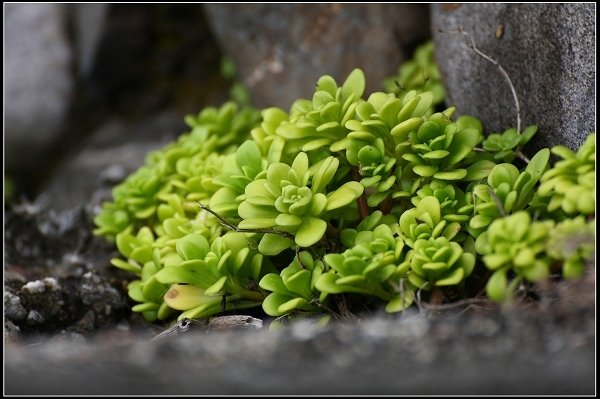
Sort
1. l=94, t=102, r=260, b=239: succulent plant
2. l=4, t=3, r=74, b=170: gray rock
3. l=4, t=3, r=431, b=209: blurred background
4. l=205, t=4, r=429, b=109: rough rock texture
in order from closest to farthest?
l=94, t=102, r=260, b=239: succulent plant < l=205, t=4, r=429, b=109: rough rock texture < l=4, t=3, r=431, b=209: blurred background < l=4, t=3, r=74, b=170: gray rock

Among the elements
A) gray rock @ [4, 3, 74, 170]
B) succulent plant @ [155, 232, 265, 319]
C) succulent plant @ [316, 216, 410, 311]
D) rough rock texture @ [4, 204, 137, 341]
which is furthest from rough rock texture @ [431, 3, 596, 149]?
gray rock @ [4, 3, 74, 170]

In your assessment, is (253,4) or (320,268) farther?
(253,4)

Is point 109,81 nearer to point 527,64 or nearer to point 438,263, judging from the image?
point 527,64

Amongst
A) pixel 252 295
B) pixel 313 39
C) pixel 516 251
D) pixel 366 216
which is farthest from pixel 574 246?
pixel 313 39

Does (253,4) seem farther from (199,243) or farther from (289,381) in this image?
(289,381)

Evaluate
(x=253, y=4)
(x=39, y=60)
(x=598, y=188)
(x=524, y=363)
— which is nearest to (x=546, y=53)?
(x=598, y=188)

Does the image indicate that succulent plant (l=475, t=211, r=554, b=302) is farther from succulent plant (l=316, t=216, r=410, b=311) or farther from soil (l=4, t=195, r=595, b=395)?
succulent plant (l=316, t=216, r=410, b=311)
